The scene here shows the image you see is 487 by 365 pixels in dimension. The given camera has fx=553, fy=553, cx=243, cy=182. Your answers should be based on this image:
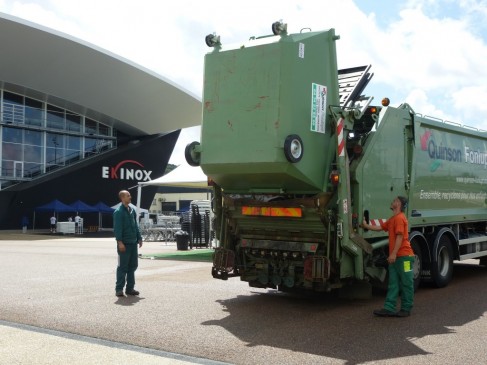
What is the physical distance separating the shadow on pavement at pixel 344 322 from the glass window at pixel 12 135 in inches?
1370

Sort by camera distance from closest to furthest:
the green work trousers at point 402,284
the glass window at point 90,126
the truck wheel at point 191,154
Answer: the green work trousers at point 402,284, the truck wheel at point 191,154, the glass window at point 90,126

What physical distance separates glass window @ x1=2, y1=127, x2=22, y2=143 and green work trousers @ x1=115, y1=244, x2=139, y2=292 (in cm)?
3338

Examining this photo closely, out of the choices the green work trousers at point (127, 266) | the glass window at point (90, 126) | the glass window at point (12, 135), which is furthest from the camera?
the glass window at point (90, 126)

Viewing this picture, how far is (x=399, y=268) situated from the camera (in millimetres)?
7230

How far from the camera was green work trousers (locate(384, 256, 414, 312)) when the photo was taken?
23.2 ft

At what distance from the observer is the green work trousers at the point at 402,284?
23.2 feet

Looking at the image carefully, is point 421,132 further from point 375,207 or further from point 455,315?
point 455,315

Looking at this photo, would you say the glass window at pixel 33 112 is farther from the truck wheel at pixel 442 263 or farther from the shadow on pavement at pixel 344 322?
the truck wheel at pixel 442 263

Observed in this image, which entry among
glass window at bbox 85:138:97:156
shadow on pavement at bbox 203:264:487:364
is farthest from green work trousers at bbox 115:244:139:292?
glass window at bbox 85:138:97:156

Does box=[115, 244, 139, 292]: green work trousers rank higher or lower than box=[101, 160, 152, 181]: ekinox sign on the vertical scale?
lower

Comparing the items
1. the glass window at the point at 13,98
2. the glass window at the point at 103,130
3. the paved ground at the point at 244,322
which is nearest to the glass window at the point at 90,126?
the glass window at the point at 103,130

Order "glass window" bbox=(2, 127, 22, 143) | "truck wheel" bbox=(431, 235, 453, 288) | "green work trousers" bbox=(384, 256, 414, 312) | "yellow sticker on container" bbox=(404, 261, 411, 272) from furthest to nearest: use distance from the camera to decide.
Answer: "glass window" bbox=(2, 127, 22, 143) < "truck wheel" bbox=(431, 235, 453, 288) < "yellow sticker on container" bbox=(404, 261, 411, 272) < "green work trousers" bbox=(384, 256, 414, 312)

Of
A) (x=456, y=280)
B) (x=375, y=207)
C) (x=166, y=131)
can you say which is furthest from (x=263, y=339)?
(x=166, y=131)

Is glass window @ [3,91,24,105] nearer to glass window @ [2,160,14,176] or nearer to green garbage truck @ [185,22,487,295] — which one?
glass window @ [2,160,14,176]
